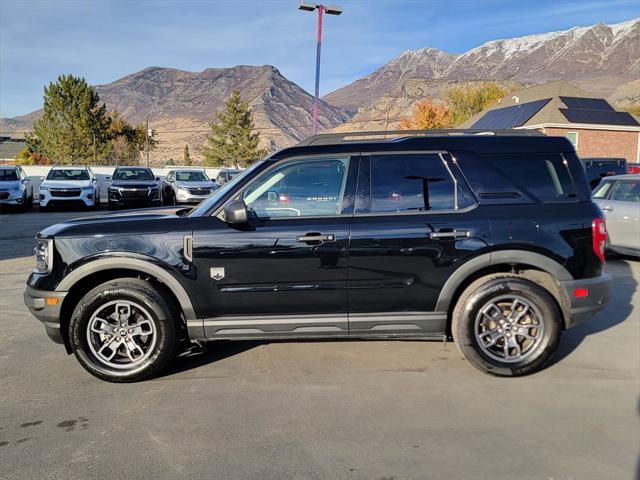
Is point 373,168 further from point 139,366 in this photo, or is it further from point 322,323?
point 139,366

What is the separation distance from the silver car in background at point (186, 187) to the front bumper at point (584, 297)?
15754 mm

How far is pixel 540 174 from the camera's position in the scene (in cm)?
437

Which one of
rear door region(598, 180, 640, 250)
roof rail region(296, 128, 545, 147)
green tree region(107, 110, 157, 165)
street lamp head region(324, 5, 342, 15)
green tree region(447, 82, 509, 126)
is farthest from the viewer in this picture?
green tree region(447, 82, 509, 126)

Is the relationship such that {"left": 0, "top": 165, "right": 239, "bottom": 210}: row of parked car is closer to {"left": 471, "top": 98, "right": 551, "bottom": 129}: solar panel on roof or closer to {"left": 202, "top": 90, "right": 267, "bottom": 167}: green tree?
{"left": 471, "top": 98, "right": 551, "bottom": 129}: solar panel on roof

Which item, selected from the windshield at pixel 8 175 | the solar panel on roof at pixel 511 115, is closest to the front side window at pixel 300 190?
the windshield at pixel 8 175

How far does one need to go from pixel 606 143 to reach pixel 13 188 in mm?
37447

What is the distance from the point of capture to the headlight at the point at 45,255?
4.22 m

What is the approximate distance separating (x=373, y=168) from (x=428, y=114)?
188 feet

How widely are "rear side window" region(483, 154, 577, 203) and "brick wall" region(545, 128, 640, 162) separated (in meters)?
35.4

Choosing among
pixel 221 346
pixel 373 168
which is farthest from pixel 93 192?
pixel 373 168

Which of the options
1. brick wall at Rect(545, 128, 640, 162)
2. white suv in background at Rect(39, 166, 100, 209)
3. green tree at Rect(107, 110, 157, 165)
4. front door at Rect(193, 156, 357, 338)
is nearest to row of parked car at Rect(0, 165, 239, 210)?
white suv in background at Rect(39, 166, 100, 209)

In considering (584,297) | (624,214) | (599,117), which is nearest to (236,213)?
(584,297)

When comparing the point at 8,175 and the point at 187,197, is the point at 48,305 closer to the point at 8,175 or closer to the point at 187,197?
the point at 187,197

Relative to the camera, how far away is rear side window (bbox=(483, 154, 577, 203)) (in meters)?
4.33
